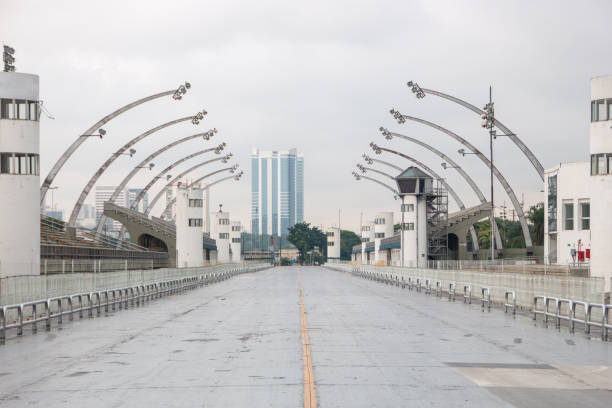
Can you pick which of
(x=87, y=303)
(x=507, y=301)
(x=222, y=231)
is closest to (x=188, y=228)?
(x=222, y=231)

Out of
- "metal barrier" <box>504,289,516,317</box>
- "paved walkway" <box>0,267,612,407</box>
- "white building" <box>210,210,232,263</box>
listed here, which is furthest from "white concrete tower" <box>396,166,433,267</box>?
"paved walkway" <box>0,267,612,407</box>

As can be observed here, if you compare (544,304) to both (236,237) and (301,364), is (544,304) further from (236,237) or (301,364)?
(236,237)

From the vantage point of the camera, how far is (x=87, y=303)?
3195cm

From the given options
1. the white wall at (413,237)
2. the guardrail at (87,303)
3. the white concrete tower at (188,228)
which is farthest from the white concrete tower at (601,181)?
the white wall at (413,237)

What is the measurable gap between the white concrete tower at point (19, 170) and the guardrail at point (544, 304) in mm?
20725

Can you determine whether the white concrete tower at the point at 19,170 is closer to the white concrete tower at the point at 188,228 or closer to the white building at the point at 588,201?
the white building at the point at 588,201

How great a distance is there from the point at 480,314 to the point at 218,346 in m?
14.2

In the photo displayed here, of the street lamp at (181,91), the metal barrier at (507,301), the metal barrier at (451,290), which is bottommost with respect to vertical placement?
the metal barrier at (451,290)

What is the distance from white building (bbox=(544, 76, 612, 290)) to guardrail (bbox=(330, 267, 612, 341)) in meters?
7.05

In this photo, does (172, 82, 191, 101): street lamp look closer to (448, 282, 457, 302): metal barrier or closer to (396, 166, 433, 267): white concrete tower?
(448, 282, 457, 302): metal barrier

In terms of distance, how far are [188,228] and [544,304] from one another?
54.1 m

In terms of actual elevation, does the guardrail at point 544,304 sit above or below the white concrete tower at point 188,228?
below

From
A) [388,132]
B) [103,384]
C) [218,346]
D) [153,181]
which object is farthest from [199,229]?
[103,384]

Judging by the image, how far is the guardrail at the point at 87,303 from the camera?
2195 centimetres
